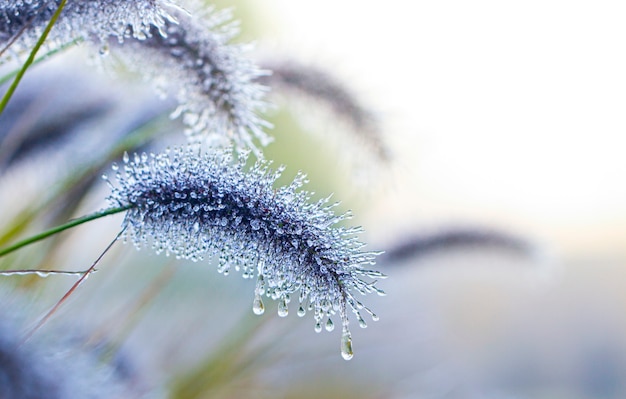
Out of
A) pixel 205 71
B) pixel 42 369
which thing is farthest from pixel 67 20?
pixel 42 369

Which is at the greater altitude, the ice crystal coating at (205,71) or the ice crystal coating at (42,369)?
the ice crystal coating at (205,71)

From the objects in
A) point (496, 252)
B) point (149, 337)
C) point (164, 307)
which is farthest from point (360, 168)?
point (164, 307)

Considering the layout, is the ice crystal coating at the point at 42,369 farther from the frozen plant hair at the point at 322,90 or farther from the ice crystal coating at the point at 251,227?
the frozen plant hair at the point at 322,90

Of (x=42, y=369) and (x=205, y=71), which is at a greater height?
(x=205, y=71)

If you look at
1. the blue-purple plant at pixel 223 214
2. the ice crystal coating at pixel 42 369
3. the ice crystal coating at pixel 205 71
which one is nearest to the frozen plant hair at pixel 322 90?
the ice crystal coating at pixel 205 71

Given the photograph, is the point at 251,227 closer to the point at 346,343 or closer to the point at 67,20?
the point at 346,343

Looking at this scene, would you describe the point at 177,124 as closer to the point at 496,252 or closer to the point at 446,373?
the point at 496,252

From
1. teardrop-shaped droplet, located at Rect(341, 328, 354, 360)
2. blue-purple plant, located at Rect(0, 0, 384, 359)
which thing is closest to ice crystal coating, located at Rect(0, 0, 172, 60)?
blue-purple plant, located at Rect(0, 0, 384, 359)
